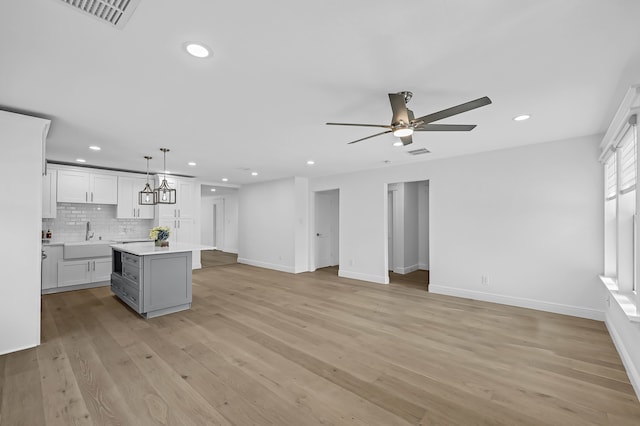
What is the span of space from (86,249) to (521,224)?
785cm

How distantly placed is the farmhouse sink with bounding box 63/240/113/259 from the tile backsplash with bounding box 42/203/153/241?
0.64 m

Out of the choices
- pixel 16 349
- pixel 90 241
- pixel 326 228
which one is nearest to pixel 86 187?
pixel 90 241

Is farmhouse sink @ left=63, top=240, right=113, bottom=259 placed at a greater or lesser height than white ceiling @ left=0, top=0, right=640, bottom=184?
lesser

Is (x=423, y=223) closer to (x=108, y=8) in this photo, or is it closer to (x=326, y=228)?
(x=326, y=228)

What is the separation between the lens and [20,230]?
2.93 metres

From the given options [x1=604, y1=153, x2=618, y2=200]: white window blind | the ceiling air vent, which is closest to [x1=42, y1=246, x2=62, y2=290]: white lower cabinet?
the ceiling air vent

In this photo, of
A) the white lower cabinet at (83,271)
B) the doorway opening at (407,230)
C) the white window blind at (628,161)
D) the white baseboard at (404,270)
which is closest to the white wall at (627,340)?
the white window blind at (628,161)

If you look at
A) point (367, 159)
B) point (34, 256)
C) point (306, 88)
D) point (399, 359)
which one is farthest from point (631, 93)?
point (34, 256)

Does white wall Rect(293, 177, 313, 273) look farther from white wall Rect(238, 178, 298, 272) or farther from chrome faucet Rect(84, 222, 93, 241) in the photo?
chrome faucet Rect(84, 222, 93, 241)

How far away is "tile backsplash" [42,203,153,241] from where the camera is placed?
5750mm

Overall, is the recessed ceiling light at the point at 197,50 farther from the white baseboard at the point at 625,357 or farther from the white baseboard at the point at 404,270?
the white baseboard at the point at 404,270

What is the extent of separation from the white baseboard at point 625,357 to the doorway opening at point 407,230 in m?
3.58

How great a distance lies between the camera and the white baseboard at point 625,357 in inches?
88.3

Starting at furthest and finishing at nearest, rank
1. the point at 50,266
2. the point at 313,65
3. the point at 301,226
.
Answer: the point at 301,226, the point at 50,266, the point at 313,65
